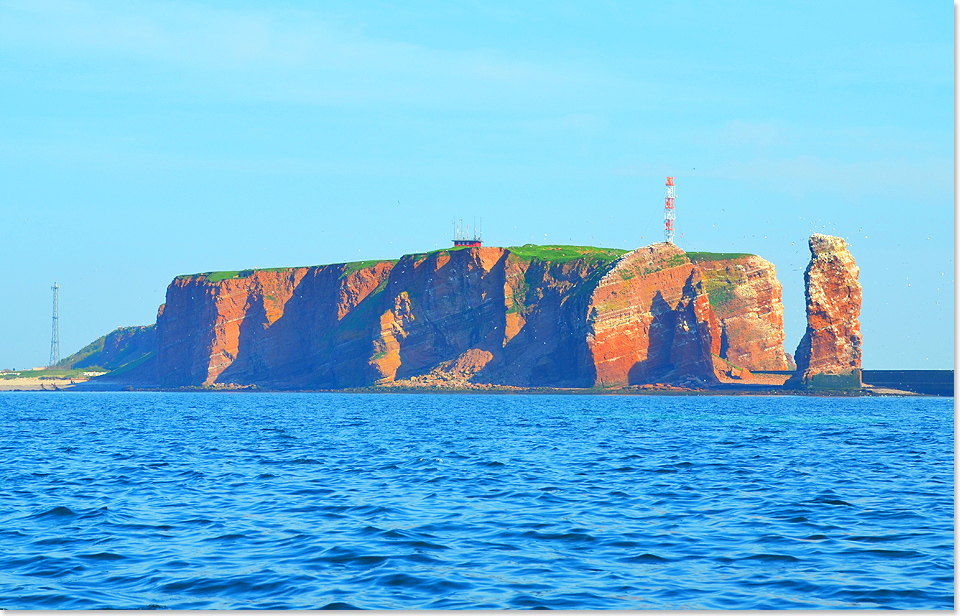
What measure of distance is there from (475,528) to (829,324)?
15439 cm

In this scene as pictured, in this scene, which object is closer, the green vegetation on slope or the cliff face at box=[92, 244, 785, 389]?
the cliff face at box=[92, 244, 785, 389]

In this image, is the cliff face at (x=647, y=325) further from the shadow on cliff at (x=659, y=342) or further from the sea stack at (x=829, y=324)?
the sea stack at (x=829, y=324)

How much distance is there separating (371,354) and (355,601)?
173704 mm

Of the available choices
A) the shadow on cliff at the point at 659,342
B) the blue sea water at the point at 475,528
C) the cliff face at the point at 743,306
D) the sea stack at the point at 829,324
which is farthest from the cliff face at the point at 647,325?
the blue sea water at the point at 475,528

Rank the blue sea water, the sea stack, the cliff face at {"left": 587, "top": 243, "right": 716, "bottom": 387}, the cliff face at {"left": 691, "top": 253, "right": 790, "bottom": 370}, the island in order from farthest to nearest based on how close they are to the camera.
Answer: the cliff face at {"left": 691, "top": 253, "right": 790, "bottom": 370}
the cliff face at {"left": 587, "top": 243, "right": 716, "bottom": 387}
the island
the sea stack
the blue sea water

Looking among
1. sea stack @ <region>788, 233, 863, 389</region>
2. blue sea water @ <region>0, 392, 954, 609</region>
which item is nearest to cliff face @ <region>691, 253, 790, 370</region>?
sea stack @ <region>788, 233, 863, 389</region>

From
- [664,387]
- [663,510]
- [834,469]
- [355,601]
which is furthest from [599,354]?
[355,601]

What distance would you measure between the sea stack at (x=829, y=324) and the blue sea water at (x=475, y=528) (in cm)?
12563

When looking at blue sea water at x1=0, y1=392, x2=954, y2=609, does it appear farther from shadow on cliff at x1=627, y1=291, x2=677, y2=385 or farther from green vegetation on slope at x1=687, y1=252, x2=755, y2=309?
green vegetation on slope at x1=687, y1=252, x2=755, y2=309

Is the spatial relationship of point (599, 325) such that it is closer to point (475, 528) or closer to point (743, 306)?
point (743, 306)

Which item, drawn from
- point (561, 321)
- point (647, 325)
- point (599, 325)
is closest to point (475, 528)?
point (599, 325)

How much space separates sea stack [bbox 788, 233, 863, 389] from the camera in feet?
538

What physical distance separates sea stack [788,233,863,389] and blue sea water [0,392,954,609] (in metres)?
126

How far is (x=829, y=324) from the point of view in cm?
16475
